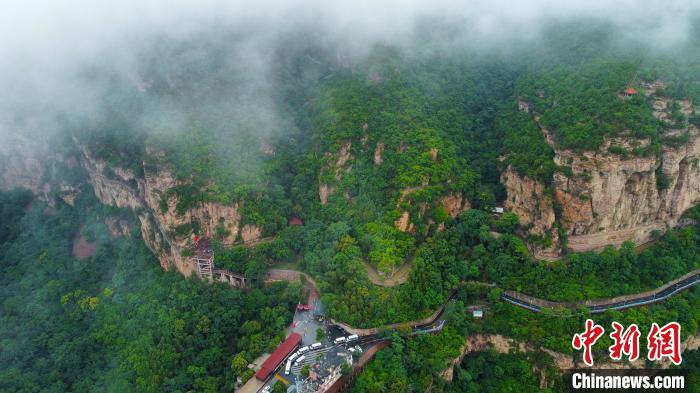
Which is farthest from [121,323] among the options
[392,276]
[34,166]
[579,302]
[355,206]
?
[579,302]

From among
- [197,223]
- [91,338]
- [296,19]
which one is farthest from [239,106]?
[91,338]

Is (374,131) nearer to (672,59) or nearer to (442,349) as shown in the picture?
(442,349)

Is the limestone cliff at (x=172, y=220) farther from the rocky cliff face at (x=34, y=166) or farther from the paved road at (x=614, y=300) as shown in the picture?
the paved road at (x=614, y=300)

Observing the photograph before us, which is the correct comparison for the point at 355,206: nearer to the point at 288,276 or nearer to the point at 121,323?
the point at 288,276

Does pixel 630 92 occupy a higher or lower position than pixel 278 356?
higher

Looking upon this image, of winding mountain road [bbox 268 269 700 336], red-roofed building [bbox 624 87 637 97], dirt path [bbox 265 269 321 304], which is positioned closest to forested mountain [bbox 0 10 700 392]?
red-roofed building [bbox 624 87 637 97]

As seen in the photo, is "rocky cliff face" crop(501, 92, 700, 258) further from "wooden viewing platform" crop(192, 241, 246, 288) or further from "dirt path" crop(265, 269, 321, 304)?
"wooden viewing platform" crop(192, 241, 246, 288)

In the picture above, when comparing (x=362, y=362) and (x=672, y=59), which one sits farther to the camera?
(x=672, y=59)
